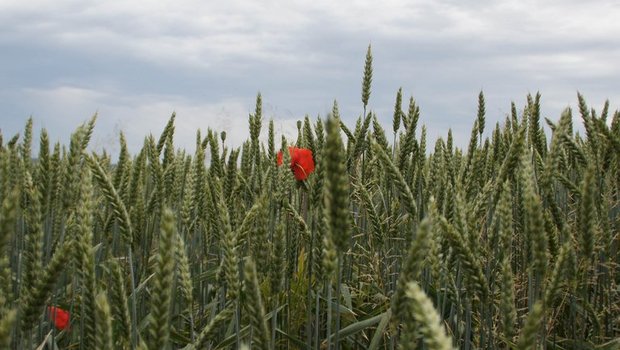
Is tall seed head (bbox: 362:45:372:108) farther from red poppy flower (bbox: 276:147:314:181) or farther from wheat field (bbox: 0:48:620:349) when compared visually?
red poppy flower (bbox: 276:147:314:181)

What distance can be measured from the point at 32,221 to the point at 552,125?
2.45 m

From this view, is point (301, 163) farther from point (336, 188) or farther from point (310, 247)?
point (336, 188)

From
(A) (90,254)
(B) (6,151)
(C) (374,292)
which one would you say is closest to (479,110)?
(C) (374,292)

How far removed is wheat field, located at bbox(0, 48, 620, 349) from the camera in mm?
1163

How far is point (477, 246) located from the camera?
1.61 metres

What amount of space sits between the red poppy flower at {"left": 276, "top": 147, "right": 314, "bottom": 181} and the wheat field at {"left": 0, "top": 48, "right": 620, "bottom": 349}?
2cm

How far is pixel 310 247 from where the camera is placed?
2.30 m

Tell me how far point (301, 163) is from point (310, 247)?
26.9 inches

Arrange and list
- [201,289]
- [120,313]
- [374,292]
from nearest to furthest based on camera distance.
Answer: [120,313]
[201,289]
[374,292]

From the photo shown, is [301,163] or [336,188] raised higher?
[301,163]

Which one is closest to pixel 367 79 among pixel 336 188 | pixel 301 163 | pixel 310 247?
pixel 301 163

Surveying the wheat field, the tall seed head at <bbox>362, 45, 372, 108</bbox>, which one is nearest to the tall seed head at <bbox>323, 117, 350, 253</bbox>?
the wheat field

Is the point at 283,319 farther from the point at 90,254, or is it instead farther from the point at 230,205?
the point at 90,254

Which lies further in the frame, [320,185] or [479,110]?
[479,110]
